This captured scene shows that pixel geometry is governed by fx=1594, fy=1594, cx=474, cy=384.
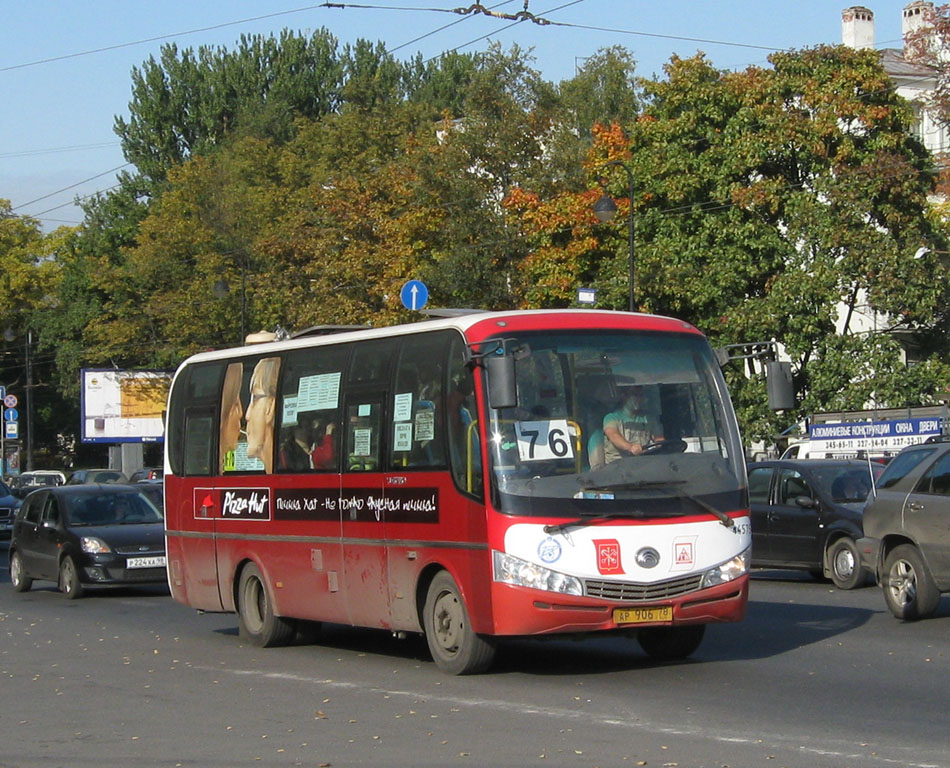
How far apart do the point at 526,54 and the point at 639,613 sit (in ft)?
140

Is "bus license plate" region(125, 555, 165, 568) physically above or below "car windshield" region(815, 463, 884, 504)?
below

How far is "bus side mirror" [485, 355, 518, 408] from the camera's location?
450 inches

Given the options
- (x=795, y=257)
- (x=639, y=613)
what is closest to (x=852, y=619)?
(x=639, y=613)

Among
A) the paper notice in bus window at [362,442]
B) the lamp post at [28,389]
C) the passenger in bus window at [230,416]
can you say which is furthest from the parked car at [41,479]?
the paper notice in bus window at [362,442]

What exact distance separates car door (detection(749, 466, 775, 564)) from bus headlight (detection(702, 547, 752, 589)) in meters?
9.41

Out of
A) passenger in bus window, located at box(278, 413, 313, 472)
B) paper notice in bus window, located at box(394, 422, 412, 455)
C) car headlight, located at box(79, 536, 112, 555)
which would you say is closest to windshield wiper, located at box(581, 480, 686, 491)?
paper notice in bus window, located at box(394, 422, 412, 455)

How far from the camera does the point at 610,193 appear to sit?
47875 millimetres

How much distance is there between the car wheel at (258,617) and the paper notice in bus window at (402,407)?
292 centimetres

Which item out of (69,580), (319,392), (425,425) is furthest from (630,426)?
(69,580)

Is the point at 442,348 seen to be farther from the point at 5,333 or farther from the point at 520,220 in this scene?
the point at 5,333

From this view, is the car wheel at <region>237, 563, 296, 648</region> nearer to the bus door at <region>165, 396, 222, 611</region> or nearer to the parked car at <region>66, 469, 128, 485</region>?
the bus door at <region>165, 396, 222, 611</region>

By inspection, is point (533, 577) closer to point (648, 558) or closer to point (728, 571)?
point (648, 558)

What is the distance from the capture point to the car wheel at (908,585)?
1511 centimetres

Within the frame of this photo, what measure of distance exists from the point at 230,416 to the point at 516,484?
503 cm
